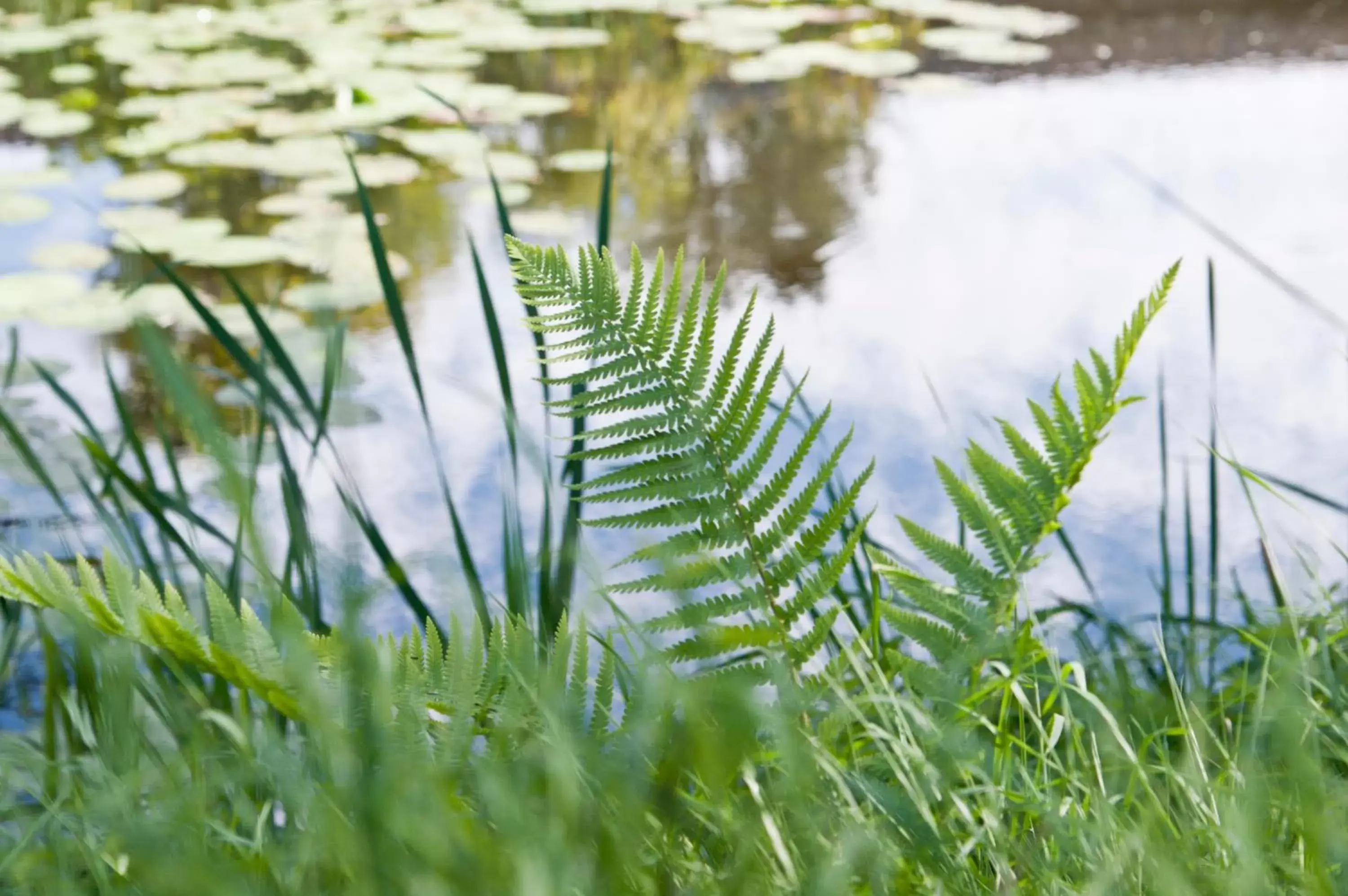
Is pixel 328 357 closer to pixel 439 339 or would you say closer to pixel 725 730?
pixel 725 730

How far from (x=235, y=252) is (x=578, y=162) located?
747 mm

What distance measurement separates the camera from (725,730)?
0.49 meters

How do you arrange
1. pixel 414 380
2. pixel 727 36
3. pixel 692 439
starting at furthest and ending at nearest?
pixel 727 36 → pixel 414 380 → pixel 692 439

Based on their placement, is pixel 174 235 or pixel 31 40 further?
pixel 31 40

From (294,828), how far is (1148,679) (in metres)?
0.72

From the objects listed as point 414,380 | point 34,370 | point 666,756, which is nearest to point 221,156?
point 34,370

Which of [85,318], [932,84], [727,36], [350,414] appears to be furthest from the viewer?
[727,36]

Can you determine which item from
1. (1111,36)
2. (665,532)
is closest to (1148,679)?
(665,532)

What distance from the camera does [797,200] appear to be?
7.88ft

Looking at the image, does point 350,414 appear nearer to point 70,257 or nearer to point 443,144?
point 70,257

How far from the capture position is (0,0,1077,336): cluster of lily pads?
7.20 feet

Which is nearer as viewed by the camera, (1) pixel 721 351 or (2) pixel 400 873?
(2) pixel 400 873

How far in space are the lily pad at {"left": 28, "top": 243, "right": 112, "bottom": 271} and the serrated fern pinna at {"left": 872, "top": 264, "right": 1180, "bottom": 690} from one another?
189cm

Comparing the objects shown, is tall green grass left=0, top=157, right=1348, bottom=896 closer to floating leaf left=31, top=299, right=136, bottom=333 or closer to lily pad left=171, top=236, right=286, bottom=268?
floating leaf left=31, top=299, right=136, bottom=333
